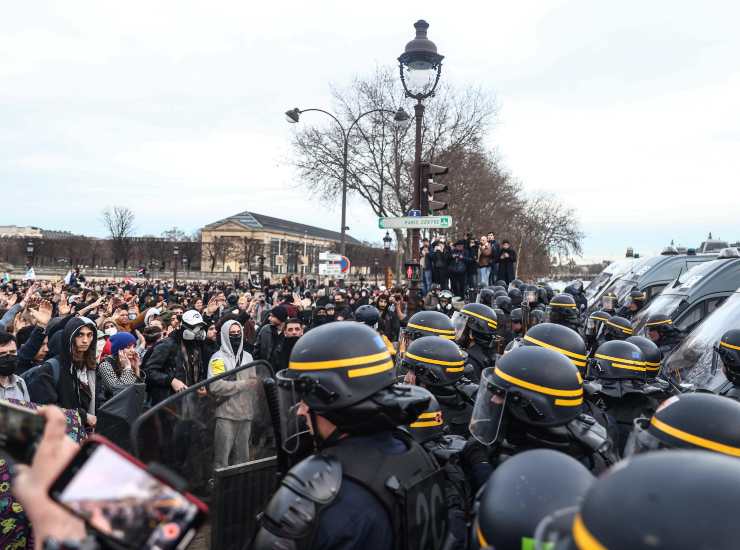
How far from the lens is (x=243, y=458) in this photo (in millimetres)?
2484

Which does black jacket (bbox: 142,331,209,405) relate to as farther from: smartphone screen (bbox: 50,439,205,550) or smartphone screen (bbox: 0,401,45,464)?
smartphone screen (bbox: 50,439,205,550)

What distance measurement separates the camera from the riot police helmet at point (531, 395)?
110 inches

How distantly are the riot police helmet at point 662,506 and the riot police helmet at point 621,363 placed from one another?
351cm

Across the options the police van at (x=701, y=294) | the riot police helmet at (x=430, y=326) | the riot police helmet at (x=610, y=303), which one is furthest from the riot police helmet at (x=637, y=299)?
the riot police helmet at (x=430, y=326)

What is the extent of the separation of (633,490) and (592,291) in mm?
16498

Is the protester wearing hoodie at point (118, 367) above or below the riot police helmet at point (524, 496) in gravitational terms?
below

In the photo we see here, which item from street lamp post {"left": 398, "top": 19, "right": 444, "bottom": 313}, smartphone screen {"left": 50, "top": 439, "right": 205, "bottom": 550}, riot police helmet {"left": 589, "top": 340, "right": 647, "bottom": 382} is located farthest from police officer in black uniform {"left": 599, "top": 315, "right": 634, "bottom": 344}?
smartphone screen {"left": 50, "top": 439, "right": 205, "bottom": 550}

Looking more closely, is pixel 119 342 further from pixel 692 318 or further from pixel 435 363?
pixel 692 318

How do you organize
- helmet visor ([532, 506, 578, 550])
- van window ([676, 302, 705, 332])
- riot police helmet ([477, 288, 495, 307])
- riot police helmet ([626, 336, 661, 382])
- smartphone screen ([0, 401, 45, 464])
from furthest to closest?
riot police helmet ([477, 288, 495, 307]), van window ([676, 302, 705, 332]), riot police helmet ([626, 336, 661, 382]), smartphone screen ([0, 401, 45, 464]), helmet visor ([532, 506, 578, 550])

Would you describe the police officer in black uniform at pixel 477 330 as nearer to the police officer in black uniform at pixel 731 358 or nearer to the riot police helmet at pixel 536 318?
the police officer in black uniform at pixel 731 358

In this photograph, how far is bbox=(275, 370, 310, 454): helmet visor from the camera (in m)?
2.37

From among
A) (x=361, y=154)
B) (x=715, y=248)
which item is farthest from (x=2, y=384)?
(x=361, y=154)

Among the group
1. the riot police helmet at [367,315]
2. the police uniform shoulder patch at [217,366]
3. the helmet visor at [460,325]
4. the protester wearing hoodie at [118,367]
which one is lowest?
the protester wearing hoodie at [118,367]

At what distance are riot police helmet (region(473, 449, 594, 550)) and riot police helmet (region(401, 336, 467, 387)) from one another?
2238 millimetres
